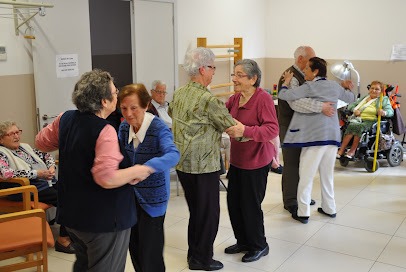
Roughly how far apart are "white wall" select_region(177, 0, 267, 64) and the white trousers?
2346 mm

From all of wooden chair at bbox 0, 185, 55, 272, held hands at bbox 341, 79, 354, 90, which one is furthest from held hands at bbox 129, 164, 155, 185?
held hands at bbox 341, 79, 354, 90

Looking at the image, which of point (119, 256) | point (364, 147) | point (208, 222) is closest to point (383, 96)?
point (364, 147)

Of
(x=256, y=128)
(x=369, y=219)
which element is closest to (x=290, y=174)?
(x=369, y=219)

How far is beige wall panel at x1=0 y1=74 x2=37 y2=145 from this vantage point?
11.9 feet

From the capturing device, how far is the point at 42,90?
3.84 meters

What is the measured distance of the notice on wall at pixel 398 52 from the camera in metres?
6.04

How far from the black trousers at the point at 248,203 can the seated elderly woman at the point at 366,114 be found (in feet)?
9.02

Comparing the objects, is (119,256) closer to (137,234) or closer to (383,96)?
(137,234)

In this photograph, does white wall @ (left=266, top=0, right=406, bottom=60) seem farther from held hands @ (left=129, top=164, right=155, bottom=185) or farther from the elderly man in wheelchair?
held hands @ (left=129, top=164, right=155, bottom=185)

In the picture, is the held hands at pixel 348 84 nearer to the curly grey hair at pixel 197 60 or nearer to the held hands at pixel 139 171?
the curly grey hair at pixel 197 60

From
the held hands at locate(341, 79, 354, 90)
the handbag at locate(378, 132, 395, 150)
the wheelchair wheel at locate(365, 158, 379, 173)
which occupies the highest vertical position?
the held hands at locate(341, 79, 354, 90)

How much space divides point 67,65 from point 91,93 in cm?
240

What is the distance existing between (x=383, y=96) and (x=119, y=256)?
14.6ft

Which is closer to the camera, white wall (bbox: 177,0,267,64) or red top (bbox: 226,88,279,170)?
red top (bbox: 226,88,279,170)
